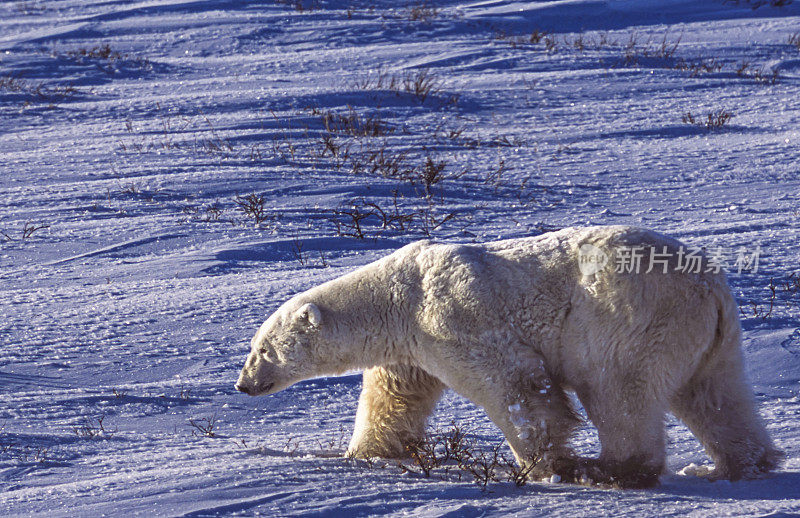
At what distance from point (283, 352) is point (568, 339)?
1379 millimetres

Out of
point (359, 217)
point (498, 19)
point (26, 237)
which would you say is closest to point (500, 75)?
point (498, 19)

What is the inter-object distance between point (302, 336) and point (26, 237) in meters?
4.18

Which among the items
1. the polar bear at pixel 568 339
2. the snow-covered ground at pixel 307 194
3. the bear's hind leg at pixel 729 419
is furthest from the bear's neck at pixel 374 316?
the bear's hind leg at pixel 729 419

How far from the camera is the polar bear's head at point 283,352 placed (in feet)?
15.0

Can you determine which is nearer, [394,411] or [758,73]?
[394,411]

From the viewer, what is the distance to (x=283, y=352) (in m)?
4.62

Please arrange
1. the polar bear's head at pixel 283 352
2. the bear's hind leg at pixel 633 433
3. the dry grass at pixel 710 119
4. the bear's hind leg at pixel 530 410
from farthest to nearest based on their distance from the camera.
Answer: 1. the dry grass at pixel 710 119
2. the polar bear's head at pixel 283 352
3. the bear's hind leg at pixel 530 410
4. the bear's hind leg at pixel 633 433

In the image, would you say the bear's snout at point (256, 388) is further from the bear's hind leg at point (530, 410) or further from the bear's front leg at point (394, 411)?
the bear's hind leg at point (530, 410)

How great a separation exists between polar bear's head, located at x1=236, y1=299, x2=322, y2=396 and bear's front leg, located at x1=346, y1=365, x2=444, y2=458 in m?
0.34

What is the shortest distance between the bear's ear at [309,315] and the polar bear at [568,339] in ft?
0.05

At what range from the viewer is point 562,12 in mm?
19203

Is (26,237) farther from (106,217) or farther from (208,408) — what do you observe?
(208,408)

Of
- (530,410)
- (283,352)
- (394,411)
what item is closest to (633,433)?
(530,410)

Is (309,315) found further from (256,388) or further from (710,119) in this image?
(710,119)
